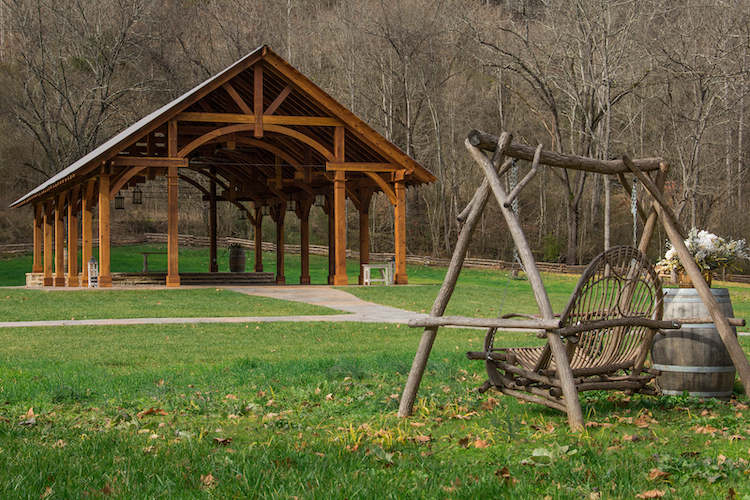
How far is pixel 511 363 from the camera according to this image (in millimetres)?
6102

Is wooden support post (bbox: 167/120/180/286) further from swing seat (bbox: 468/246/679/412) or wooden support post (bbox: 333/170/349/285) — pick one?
swing seat (bbox: 468/246/679/412)

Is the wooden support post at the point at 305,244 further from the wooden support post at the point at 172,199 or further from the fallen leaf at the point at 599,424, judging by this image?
the fallen leaf at the point at 599,424

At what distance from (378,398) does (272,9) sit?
128ft

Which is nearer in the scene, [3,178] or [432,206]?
[3,178]

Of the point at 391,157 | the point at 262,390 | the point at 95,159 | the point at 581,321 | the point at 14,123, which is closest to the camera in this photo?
the point at 581,321

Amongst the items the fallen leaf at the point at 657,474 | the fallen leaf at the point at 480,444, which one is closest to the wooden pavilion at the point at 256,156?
the fallen leaf at the point at 480,444

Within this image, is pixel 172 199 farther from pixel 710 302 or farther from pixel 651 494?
pixel 651 494

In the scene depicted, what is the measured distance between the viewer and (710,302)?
20.6 feet

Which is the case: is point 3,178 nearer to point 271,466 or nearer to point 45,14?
point 45,14

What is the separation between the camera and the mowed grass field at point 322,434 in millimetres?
3963

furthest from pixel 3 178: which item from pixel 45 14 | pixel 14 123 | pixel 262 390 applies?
pixel 262 390

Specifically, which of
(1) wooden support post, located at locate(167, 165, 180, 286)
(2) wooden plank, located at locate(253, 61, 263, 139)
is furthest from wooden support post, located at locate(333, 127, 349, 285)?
(1) wooden support post, located at locate(167, 165, 180, 286)

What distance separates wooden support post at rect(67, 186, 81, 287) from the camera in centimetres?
Result: 2284

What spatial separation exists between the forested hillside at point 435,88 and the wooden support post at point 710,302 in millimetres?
25860
